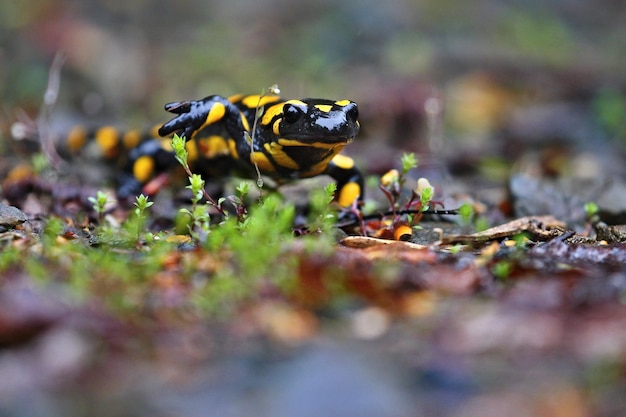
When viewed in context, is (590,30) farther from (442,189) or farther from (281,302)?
(281,302)

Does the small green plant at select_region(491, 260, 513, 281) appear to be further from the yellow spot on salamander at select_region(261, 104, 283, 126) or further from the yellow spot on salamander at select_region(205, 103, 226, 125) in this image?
the yellow spot on salamander at select_region(205, 103, 226, 125)

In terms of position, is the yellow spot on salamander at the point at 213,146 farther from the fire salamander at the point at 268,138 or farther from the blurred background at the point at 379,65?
the blurred background at the point at 379,65

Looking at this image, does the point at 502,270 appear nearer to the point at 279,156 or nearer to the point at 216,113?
the point at 279,156

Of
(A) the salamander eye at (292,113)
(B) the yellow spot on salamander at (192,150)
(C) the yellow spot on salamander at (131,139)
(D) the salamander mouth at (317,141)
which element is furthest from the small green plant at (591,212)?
(C) the yellow spot on salamander at (131,139)

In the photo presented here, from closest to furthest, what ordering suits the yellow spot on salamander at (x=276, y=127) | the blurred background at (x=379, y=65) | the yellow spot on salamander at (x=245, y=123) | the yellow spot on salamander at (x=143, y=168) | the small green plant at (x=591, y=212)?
1. the yellow spot on salamander at (x=276, y=127)
2. the small green plant at (x=591, y=212)
3. the yellow spot on salamander at (x=245, y=123)
4. the yellow spot on salamander at (x=143, y=168)
5. the blurred background at (x=379, y=65)

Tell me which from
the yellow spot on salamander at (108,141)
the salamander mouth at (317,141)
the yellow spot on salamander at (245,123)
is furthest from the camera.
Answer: the yellow spot on salamander at (108,141)
